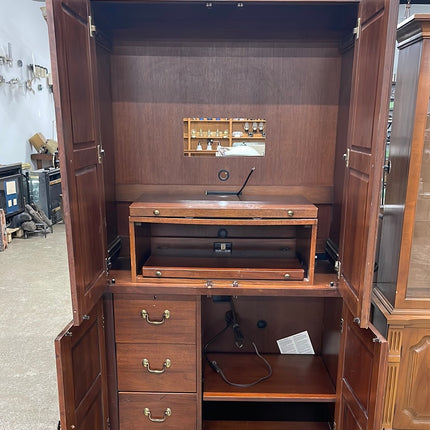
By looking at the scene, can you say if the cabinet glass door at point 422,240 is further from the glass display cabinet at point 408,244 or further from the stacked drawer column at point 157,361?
the stacked drawer column at point 157,361

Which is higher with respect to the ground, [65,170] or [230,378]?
[65,170]

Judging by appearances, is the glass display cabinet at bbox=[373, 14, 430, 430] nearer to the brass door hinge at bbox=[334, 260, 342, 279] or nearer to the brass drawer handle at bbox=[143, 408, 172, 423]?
the brass door hinge at bbox=[334, 260, 342, 279]

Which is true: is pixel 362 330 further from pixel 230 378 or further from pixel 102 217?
pixel 102 217

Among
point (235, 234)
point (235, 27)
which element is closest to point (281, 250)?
point (235, 234)

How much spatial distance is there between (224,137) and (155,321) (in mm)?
847

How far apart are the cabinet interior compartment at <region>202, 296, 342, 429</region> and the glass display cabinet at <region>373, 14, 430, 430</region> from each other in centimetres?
26

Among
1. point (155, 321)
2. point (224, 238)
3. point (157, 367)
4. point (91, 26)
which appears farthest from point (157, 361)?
point (91, 26)

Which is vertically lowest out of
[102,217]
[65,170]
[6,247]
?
[6,247]

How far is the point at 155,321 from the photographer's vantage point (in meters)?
1.61

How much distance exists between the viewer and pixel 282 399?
1.69m

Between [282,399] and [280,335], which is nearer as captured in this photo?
[282,399]

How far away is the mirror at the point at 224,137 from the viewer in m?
1.78

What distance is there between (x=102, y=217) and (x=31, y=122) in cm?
502

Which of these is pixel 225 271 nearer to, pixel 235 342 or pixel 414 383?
pixel 235 342
